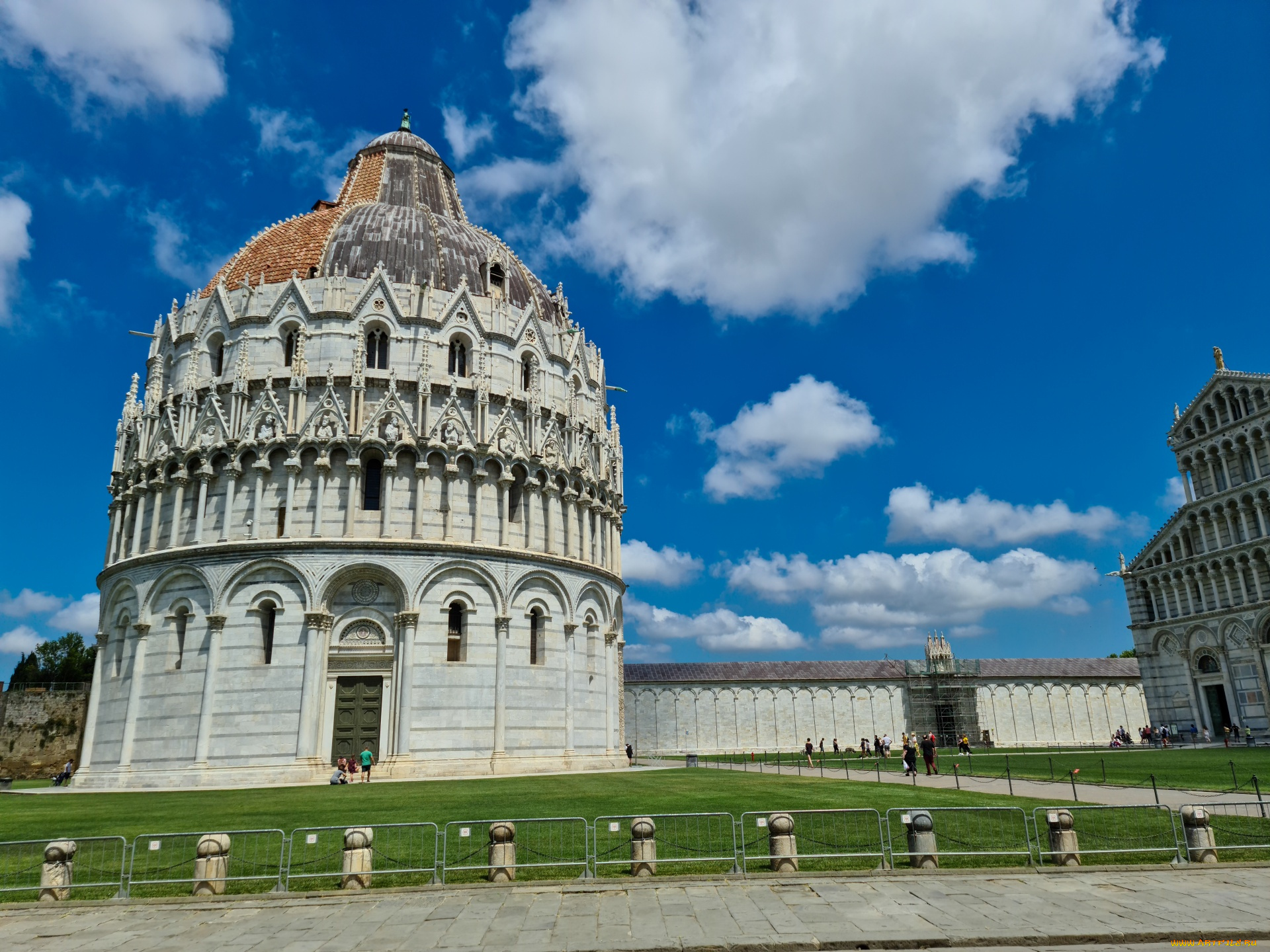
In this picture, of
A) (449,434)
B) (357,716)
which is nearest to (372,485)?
(449,434)

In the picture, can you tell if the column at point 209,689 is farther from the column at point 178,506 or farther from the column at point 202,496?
the column at point 178,506

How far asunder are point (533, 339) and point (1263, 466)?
49486 mm

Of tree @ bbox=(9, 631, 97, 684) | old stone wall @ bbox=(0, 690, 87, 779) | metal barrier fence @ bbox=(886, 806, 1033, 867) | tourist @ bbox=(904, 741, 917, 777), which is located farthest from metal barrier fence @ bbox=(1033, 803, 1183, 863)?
tree @ bbox=(9, 631, 97, 684)

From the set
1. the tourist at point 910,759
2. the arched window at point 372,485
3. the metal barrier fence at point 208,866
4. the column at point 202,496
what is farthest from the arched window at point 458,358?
the metal barrier fence at point 208,866

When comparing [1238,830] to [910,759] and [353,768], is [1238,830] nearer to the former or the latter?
[910,759]

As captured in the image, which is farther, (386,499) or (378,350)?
(378,350)

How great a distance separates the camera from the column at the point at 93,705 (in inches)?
1551

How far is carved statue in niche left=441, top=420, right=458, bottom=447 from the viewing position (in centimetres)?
4009

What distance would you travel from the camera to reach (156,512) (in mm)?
40781

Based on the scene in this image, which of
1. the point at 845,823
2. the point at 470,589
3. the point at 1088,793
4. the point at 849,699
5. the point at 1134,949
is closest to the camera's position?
the point at 1134,949

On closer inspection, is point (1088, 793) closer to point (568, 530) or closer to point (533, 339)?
point (568, 530)

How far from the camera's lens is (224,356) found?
42125mm

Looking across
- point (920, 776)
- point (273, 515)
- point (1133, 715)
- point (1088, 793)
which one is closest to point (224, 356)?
point (273, 515)

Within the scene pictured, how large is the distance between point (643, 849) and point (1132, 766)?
29000mm
